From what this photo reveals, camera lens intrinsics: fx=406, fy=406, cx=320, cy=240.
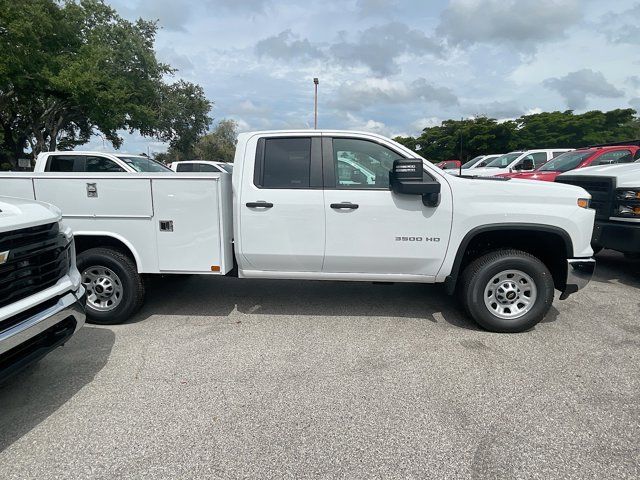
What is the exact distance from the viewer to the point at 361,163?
4023mm

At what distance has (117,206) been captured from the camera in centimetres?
404

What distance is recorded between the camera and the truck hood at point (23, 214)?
8.05 feet

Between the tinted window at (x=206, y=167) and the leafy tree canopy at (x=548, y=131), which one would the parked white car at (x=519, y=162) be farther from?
the leafy tree canopy at (x=548, y=131)

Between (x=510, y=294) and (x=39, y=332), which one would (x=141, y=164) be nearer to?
(x=39, y=332)

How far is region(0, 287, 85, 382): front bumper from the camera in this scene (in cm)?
236

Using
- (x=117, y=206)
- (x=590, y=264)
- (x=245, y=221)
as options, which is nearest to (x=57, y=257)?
(x=117, y=206)

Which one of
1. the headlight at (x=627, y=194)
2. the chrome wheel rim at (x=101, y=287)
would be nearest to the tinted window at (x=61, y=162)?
the chrome wheel rim at (x=101, y=287)

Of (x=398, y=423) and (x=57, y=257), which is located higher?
(x=57, y=257)

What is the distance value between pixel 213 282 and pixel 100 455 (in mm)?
3483

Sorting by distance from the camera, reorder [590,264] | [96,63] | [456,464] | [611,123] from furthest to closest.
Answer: [611,123] → [96,63] → [590,264] → [456,464]

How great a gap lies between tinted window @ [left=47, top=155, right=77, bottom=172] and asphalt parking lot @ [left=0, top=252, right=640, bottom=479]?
634 centimetres

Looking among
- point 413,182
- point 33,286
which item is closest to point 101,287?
point 33,286

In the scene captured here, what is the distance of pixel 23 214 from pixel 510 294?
4081 millimetres

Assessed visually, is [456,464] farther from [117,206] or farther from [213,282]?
[213,282]
